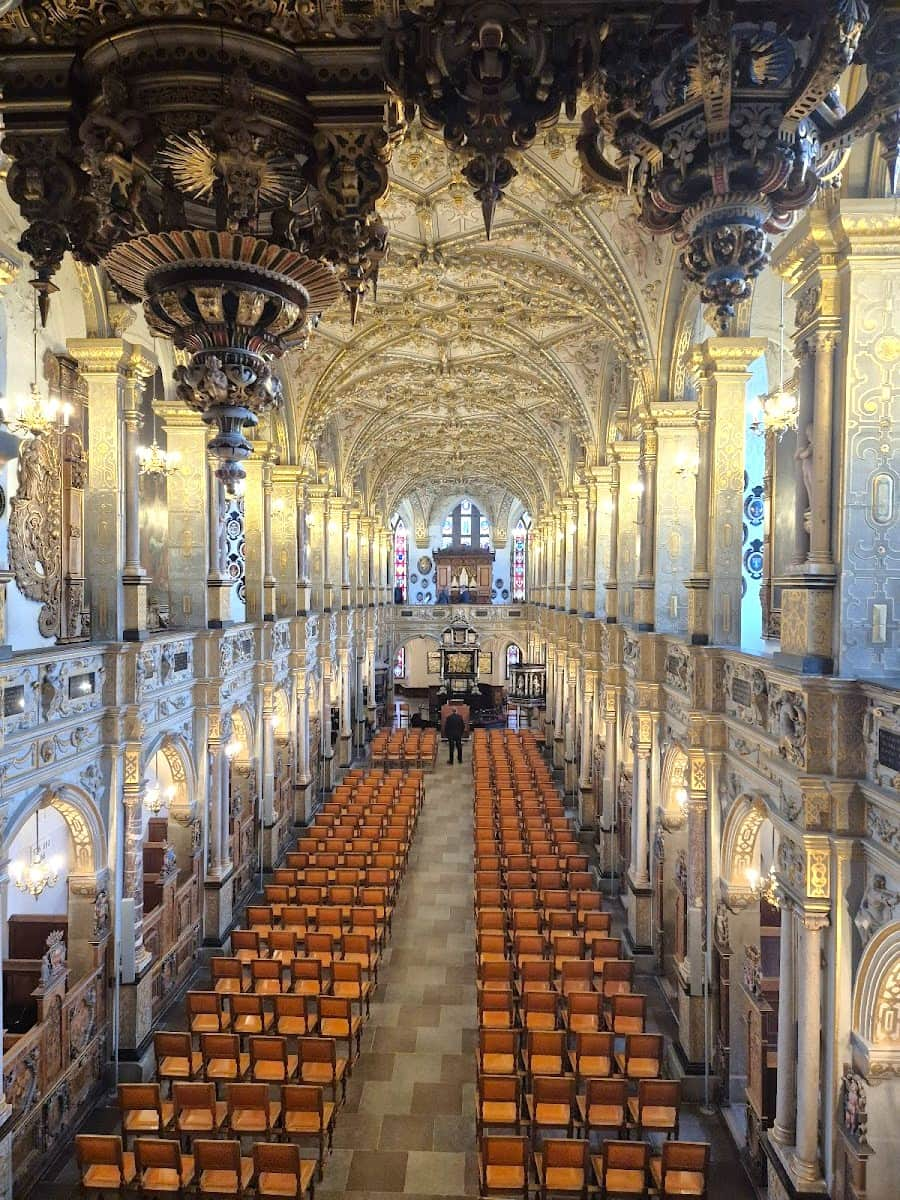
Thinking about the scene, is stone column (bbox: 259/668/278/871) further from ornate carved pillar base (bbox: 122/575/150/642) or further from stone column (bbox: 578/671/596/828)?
stone column (bbox: 578/671/596/828)

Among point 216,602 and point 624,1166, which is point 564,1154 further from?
point 216,602

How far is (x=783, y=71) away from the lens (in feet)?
9.41

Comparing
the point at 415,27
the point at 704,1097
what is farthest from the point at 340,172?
the point at 704,1097

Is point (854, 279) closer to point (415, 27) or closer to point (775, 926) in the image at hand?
point (415, 27)

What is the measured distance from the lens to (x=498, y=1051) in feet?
30.8

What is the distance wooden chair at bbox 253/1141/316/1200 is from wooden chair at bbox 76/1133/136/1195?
4.06 feet

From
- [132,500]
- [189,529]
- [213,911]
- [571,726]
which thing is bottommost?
[213,911]

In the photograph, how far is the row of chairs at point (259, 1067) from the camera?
7.39 meters

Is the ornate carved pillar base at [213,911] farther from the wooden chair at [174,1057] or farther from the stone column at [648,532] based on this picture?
the stone column at [648,532]

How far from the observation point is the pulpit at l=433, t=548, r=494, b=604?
47000mm

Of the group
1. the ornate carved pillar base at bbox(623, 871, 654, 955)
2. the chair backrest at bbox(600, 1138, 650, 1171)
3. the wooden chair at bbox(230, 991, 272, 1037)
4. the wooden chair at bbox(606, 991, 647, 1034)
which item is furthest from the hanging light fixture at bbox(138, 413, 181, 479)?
the ornate carved pillar base at bbox(623, 871, 654, 955)

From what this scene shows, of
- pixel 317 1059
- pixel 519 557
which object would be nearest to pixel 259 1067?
pixel 317 1059

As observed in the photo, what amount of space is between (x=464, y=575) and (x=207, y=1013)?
37.9 meters

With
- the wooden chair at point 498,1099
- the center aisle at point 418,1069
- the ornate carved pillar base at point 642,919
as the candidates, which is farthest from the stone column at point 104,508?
the ornate carved pillar base at point 642,919
